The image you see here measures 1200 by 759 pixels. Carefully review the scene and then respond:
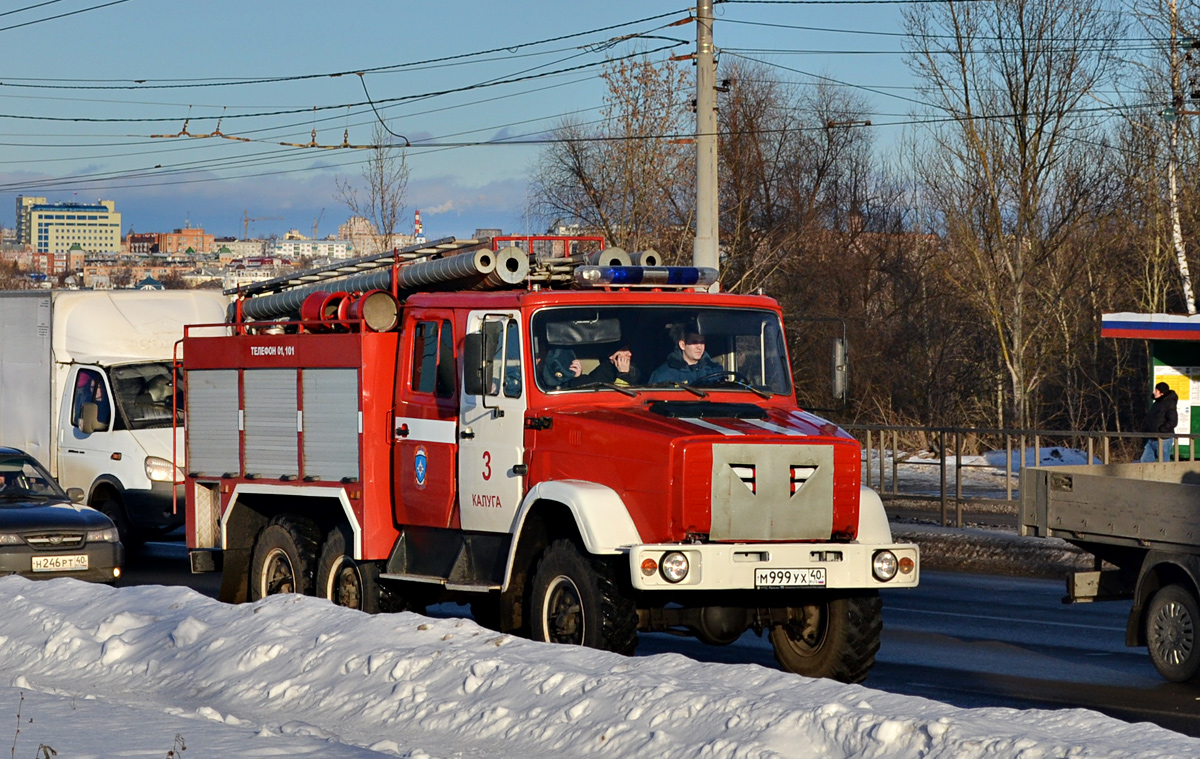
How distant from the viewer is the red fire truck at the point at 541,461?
8.52 meters

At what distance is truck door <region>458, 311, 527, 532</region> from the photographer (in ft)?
31.6

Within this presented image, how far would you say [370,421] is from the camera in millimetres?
10891

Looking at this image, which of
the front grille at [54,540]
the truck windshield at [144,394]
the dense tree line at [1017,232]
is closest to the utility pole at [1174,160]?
the dense tree line at [1017,232]

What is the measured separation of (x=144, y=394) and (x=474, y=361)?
32.5 feet

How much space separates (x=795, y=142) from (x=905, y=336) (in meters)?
13.5

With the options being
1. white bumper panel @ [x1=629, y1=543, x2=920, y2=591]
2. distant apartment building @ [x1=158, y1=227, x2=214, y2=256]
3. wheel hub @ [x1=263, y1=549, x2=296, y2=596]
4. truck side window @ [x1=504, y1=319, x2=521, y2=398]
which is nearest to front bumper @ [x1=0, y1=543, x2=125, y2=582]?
wheel hub @ [x1=263, y1=549, x2=296, y2=596]

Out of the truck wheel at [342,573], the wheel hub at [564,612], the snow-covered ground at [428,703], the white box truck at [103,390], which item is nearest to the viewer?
the snow-covered ground at [428,703]

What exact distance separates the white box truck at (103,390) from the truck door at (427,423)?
717 centimetres

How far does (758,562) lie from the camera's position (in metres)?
8.40

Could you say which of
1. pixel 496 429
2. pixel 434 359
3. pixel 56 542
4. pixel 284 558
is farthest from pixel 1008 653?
pixel 56 542

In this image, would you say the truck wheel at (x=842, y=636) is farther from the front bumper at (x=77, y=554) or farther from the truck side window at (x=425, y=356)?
the front bumper at (x=77, y=554)

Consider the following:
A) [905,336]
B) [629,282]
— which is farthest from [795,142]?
[629,282]

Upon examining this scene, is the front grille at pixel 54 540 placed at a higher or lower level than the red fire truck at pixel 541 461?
lower

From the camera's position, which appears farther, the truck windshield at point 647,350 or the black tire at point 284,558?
the black tire at point 284,558
